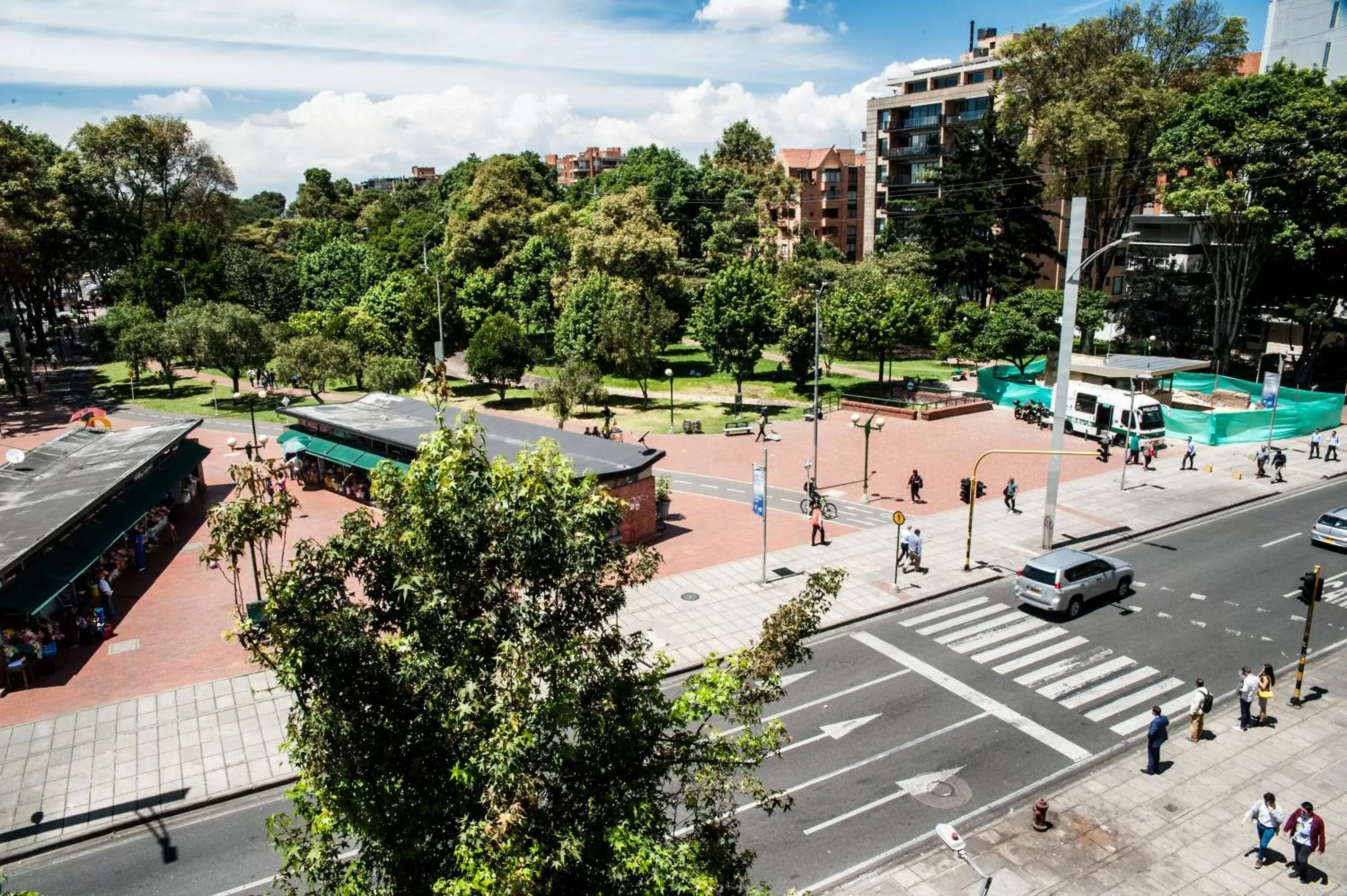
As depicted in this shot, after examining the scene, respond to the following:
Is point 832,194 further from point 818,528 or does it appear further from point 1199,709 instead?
point 1199,709

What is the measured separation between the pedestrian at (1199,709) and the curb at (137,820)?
19538mm

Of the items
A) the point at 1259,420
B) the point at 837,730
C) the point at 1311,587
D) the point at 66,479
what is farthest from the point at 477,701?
the point at 1259,420

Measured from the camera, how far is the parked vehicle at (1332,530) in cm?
2936

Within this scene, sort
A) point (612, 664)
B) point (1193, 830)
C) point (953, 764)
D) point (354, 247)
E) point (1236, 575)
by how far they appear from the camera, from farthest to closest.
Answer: point (354, 247)
point (1236, 575)
point (953, 764)
point (1193, 830)
point (612, 664)

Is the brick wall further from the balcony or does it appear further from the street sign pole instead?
the balcony

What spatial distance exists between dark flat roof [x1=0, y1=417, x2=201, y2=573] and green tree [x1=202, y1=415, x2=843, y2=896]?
734 inches

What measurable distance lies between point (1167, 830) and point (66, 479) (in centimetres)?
3316

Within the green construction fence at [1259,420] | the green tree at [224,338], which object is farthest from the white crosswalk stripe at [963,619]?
the green tree at [224,338]

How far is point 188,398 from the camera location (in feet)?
199

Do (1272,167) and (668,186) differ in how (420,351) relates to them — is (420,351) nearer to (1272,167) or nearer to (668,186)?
(668,186)

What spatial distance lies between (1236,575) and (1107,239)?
44929 mm

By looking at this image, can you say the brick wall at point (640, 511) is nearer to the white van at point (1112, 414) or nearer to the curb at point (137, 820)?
the curb at point (137, 820)

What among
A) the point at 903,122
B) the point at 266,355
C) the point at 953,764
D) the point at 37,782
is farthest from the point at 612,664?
the point at 903,122

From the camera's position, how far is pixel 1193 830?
16328 millimetres
